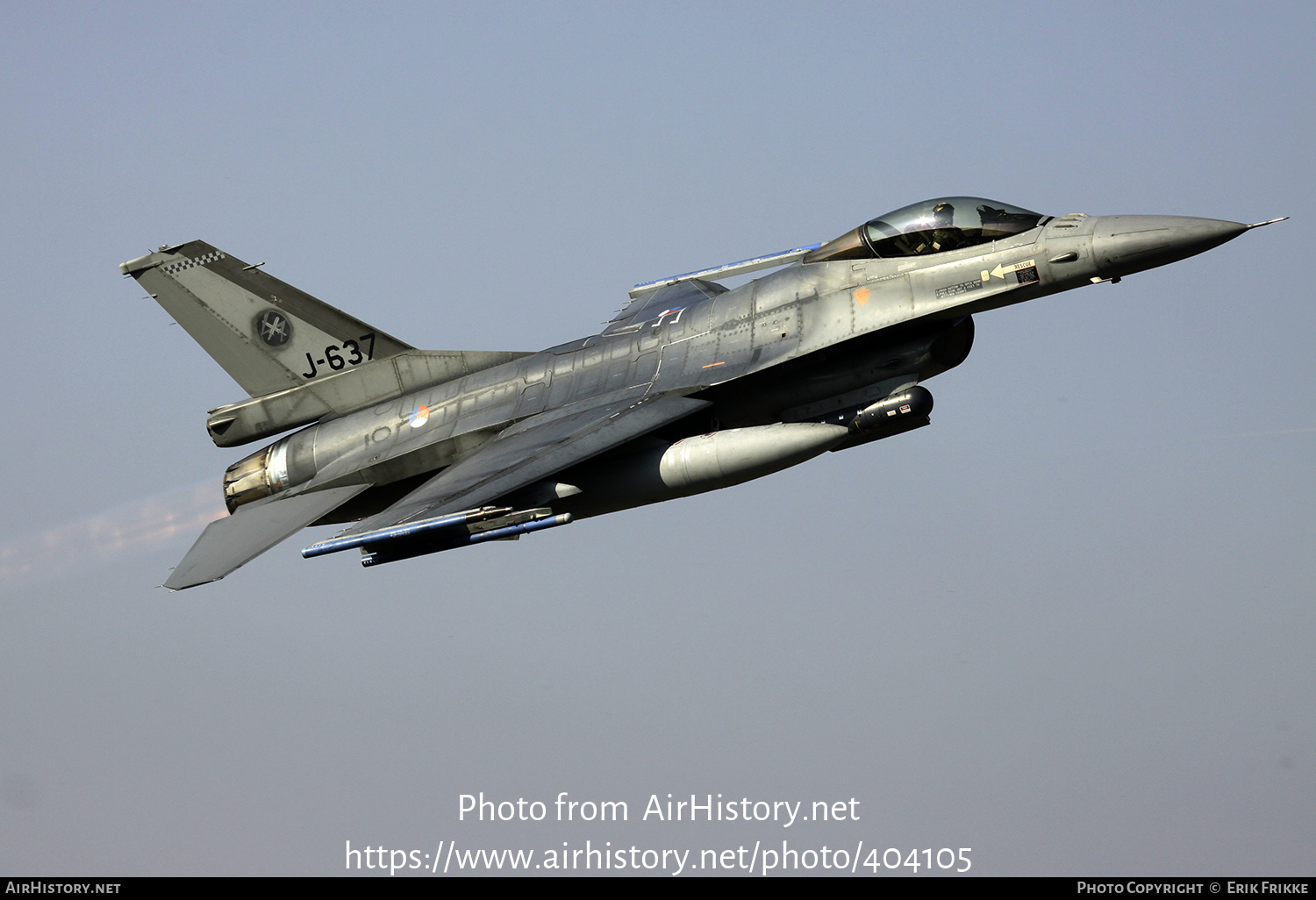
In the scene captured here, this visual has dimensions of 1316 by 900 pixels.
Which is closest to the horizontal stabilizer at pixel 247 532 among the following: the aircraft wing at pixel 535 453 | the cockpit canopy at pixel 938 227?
the aircraft wing at pixel 535 453

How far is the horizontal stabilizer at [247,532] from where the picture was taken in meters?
19.0

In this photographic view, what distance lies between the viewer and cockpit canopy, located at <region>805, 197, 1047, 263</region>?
1800 centimetres

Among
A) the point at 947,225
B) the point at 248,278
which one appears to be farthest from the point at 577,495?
the point at 248,278

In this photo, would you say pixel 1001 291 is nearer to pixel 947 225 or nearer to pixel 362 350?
pixel 947 225

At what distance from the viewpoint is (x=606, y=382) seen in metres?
19.8

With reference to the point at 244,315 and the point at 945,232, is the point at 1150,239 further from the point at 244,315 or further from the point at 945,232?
the point at 244,315

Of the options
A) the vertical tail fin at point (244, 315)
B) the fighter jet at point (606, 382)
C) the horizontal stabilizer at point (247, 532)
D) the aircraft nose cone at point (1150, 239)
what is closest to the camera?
the aircraft nose cone at point (1150, 239)

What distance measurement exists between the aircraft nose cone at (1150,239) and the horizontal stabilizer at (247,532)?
10.7m

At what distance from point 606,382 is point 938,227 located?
5.05 meters

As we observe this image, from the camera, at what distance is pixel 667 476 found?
59.4 feet

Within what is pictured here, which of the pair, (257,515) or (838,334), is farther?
(257,515)

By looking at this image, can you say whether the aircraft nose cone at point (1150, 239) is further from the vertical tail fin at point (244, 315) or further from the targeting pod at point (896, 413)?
the vertical tail fin at point (244, 315)

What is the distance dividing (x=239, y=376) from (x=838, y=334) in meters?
9.77

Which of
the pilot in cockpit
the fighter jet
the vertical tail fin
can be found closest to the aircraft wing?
the fighter jet
